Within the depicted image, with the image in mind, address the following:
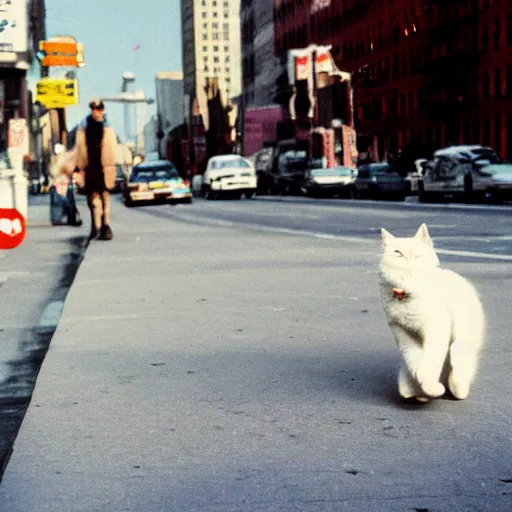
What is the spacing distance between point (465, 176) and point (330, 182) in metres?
15.6

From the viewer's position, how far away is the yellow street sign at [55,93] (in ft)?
112

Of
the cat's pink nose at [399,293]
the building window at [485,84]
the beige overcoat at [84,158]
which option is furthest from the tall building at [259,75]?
the cat's pink nose at [399,293]

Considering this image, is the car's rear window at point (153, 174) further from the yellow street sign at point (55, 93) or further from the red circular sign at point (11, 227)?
the red circular sign at point (11, 227)

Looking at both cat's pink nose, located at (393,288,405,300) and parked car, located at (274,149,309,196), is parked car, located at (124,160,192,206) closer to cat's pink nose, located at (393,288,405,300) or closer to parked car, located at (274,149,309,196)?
parked car, located at (274,149,309,196)

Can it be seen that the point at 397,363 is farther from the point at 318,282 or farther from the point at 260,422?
the point at 318,282

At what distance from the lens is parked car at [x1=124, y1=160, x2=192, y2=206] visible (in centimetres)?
4575

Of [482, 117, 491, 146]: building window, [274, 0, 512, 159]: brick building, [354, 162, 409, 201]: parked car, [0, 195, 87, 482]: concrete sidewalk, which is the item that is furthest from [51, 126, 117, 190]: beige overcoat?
[482, 117, 491, 146]: building window

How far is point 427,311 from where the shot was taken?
545 cm

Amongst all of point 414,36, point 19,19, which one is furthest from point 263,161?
point 19,19

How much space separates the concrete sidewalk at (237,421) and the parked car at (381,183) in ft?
127

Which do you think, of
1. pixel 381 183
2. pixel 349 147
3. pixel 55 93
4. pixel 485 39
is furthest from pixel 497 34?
pixel 55 93

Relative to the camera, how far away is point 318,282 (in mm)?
12109

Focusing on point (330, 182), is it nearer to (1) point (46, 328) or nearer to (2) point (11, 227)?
(1) point (46, 328)

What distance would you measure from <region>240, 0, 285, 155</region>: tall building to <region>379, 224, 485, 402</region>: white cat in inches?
A: 3977
